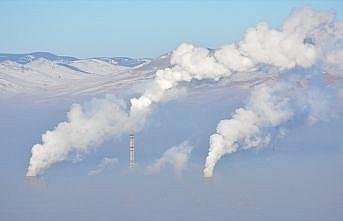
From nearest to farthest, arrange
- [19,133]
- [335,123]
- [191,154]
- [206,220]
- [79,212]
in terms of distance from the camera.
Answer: [206,220] < [79,212] < [191,154] < [335,123] < [19,133]

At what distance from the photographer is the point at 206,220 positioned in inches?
2207

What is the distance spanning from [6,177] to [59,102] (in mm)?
72166

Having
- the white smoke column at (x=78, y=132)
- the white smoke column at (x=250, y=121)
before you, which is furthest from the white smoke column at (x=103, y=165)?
the white smoke column at (x=250, y=121)

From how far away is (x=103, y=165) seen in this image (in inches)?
3597

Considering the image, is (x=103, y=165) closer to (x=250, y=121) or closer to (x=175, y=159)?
(x=175, y=159)

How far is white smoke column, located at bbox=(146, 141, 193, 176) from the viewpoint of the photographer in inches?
3447

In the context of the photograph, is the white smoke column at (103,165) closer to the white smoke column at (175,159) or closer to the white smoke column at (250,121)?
the white smoke column at (175,159)

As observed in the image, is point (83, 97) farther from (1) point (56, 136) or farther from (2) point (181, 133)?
(1) point (56, 136)

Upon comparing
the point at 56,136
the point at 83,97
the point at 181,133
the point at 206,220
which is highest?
the point at 83,97

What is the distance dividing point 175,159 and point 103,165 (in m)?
11.0

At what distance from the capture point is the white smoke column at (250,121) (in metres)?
73.9

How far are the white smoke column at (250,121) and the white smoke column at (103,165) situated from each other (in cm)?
1143

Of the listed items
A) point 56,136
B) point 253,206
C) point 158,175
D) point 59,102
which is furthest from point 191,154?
point 59,102

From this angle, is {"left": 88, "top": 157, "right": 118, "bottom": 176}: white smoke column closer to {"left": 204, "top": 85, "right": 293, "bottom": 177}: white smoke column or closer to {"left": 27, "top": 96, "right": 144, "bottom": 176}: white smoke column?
{"left": 27, "top": 96, "right": 144, "bottom": 176}: white smoke column
